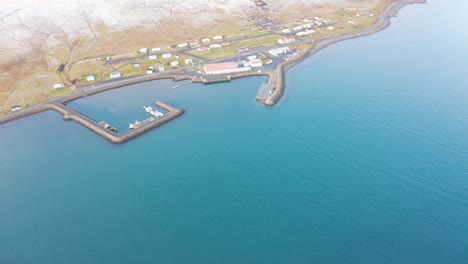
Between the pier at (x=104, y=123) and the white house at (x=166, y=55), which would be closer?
the pier at (x=104, y=123)

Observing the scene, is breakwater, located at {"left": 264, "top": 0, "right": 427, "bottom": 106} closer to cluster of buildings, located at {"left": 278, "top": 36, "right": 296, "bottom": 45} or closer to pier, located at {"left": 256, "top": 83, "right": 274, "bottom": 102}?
pier, located at {"left": 256, "top": 83, "right": 274, "bottom": 102}

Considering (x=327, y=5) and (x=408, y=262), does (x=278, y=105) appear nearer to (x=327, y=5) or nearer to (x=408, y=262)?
(x=408, y=262)

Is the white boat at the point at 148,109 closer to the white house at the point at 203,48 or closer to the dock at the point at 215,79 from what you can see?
the dock at the point at 215,79

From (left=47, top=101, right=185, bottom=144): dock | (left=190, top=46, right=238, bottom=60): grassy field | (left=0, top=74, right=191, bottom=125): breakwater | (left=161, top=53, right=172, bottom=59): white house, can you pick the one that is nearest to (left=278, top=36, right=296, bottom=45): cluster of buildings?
(left=190, top=46, right=238, bottom=60): grassy field

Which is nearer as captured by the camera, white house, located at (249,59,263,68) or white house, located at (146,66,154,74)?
white house, located at (146,66,154,74)

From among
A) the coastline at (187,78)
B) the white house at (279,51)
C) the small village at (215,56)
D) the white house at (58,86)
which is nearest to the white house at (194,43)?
the small village at (215,56)
